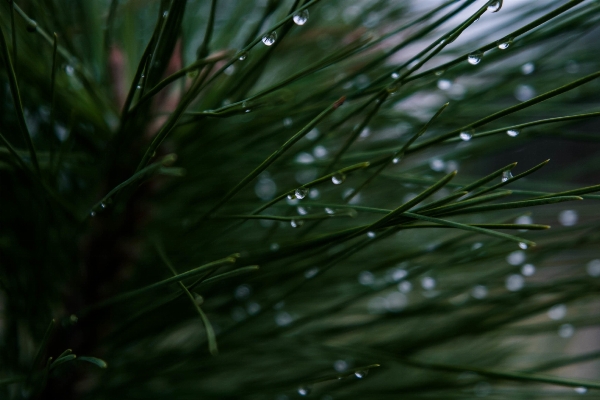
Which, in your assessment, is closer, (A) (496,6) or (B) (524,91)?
(A) (496,6)

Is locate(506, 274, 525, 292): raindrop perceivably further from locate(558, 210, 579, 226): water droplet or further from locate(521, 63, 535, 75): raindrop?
locate(521, 63, 535, 75): raindrop

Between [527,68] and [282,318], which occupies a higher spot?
[527,68]

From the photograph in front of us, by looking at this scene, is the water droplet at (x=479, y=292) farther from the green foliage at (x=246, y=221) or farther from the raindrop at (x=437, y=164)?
the raindrop at (x=437, y=164)

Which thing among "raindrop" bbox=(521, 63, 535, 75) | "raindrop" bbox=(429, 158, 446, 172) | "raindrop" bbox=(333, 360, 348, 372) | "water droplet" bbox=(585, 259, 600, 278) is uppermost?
"raindrop" bbox=(521, 63, 535, 75)

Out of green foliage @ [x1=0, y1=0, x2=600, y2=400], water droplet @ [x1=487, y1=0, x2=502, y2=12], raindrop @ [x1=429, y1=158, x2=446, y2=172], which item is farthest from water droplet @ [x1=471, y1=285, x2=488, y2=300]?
water droplet @ [x1=487, y1=0, x2=502, y2=12]

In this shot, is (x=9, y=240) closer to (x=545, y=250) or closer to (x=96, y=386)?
(x=96, y=386)

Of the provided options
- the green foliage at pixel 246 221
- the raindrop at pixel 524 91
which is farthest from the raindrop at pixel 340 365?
the raindrop at pixel 524 91

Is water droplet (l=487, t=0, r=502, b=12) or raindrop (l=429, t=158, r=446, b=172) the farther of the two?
raindrop (l=429, t=158, r=446, b=172)

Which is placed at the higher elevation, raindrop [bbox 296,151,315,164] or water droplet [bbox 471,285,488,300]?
raindrop [bbox 296,151,315,164]

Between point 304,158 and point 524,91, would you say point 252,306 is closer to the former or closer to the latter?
point 304,158

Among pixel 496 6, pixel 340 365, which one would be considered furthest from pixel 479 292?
pixel 496 6

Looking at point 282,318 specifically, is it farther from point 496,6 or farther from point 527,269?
point 496,6

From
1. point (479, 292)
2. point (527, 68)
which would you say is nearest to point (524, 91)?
point (527, 68)
